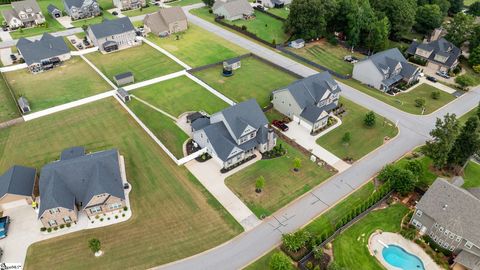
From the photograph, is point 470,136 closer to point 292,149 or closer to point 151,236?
point 292,149

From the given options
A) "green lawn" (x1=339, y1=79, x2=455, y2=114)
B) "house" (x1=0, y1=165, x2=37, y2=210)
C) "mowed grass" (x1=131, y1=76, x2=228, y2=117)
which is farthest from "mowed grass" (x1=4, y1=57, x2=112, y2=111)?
"green lawn" (x1=339, y1=79, x2=455, y2=114)

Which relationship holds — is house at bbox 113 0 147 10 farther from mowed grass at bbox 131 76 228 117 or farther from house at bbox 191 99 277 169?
house at bbox 191 99 277 169

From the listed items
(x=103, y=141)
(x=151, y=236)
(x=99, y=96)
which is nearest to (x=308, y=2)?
(x=99, y=96)

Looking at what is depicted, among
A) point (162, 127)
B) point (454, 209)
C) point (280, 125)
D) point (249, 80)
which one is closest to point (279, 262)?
point (454, 209)

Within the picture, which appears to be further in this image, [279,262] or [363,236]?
[363,236]

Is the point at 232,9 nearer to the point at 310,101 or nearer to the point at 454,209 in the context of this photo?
the point at 310,101

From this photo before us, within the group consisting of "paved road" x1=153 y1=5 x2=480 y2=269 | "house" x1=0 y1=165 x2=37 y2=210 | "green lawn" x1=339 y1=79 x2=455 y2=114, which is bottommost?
"paved road" x1=153 y1=5 x2=480 y2=269

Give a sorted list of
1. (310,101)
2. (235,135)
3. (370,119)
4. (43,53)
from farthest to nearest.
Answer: (43,53), (310,101), (370,119), (235,135)
